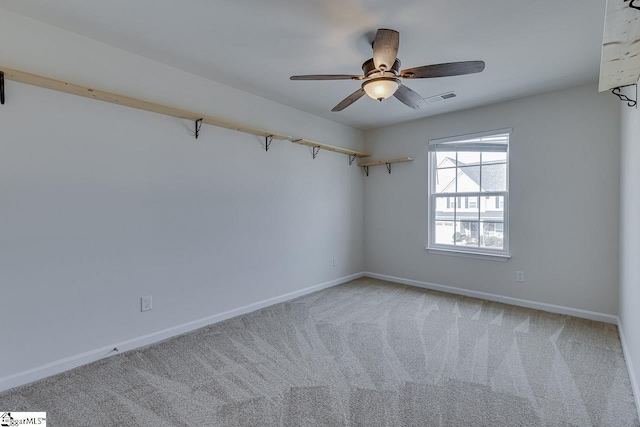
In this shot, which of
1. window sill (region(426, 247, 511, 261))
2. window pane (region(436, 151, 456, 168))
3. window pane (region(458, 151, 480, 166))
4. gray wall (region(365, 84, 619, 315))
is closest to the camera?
gray wall (region(365, 84, 619, 315))

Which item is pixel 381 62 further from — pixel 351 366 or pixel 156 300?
pixel 156 300

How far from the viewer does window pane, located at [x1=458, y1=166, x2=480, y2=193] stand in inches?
161

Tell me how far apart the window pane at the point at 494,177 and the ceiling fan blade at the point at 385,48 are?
2.49 metres

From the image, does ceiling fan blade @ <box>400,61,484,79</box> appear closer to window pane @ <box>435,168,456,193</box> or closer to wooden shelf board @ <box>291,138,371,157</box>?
wooden shelf board @ <box>291,138,371,157</box>

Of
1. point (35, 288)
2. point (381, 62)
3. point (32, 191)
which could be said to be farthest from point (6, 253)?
point (381, 62)

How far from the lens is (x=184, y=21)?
216cm

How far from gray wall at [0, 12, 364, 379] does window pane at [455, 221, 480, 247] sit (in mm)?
2270

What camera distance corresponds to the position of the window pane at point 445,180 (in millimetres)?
4305

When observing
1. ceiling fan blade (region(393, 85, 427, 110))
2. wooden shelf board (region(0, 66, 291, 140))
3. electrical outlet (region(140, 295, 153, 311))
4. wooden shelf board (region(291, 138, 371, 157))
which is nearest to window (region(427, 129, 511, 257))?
wooden shelf board (region(291, 138, 371, 157))

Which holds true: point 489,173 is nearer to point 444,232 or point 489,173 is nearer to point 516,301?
point 444,232

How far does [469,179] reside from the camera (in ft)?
13.6

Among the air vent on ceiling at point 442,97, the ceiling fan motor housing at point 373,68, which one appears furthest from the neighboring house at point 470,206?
the ceiling fan motor housing at point 373,68

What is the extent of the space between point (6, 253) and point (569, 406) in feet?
12.1

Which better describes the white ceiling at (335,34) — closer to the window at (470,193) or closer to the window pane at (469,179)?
the window at (470,193)
